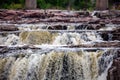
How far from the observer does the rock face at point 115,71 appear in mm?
13062

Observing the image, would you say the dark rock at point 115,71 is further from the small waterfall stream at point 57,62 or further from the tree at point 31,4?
the tree at point 31,4

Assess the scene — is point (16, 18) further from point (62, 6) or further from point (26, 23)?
point (62, 6)

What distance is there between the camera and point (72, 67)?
1391 cm

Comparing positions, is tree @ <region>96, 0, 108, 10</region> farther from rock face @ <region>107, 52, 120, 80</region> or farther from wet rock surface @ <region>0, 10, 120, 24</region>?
rock face @ <region>107, 52, 120, 80</region>

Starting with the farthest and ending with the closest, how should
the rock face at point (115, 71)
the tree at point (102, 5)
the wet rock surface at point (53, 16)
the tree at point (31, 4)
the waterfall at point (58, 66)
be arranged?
the tree at point (31, 4) < the tree at point (102, 5) < the wet rock surface at point (53, 16) < the waterfall at point (58, 66) < the rock face at point (115, 71)

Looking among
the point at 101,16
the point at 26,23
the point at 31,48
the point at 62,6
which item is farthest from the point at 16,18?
the point at 62,6

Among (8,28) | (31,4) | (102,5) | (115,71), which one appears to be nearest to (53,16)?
(31,4)

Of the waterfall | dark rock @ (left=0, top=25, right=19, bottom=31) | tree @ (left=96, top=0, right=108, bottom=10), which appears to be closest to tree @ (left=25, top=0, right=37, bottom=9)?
tree @ (left=96, top=0, right=108, bottom=10)

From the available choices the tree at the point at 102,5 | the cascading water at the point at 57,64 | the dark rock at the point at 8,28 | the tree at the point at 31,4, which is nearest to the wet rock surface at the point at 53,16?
the tree at the point at 102,5

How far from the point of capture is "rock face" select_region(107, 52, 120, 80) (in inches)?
514

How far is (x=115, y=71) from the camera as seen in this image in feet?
43.1

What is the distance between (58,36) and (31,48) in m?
3.29

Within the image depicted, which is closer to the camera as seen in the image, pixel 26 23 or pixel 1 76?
pixel 1 76

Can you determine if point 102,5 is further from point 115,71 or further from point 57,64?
point 115,71
